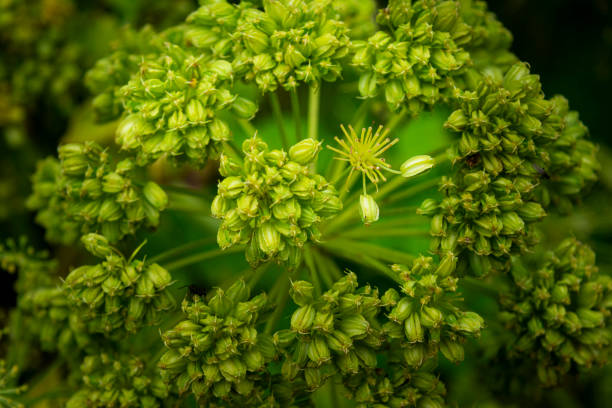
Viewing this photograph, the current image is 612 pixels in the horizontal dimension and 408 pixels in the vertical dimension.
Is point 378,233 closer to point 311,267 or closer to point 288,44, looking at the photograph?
point 311,267

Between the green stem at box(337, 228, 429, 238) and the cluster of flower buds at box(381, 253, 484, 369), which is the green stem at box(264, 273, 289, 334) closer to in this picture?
the green stem at box(337, 228, 429, 238)

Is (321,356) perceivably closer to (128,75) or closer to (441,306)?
(441,306)

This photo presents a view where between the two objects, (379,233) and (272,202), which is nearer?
(272,202)

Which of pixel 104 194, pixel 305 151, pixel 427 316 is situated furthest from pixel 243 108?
pixel 427 316

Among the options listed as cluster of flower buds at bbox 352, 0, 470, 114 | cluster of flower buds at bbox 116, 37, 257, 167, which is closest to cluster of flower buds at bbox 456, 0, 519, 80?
cluster of flower buds at bbox 352, 0, 470, 114

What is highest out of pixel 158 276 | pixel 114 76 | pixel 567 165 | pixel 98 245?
pixel 114 76

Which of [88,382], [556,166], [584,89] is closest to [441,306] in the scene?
[556,166]

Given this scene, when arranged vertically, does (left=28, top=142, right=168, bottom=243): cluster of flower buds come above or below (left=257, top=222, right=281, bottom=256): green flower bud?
below
